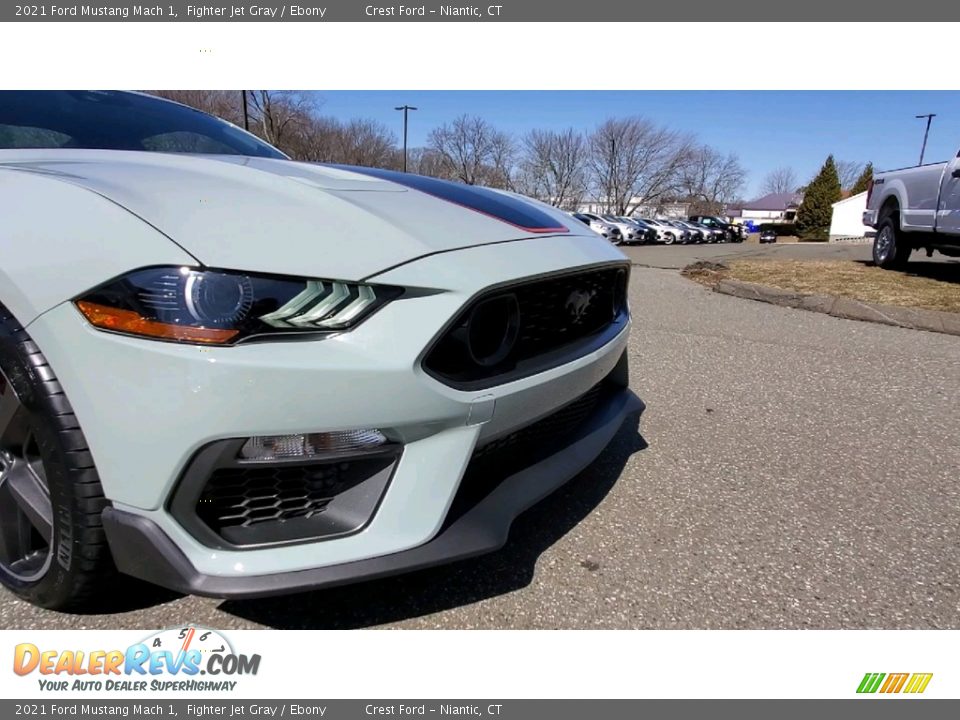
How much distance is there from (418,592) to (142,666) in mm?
728

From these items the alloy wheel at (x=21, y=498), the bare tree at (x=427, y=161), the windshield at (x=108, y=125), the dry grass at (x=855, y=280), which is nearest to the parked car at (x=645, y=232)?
the bare tree at (x=427, y=161)

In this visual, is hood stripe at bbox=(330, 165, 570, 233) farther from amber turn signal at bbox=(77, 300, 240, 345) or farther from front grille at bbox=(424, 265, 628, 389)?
amber turn signal at bbox=(77, 300, 240, 345)

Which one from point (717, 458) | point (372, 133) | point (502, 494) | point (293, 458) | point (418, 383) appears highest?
point (372, 133)

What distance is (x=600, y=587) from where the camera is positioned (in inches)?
65.3

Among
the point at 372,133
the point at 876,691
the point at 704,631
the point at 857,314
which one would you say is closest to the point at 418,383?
the point at 704,631

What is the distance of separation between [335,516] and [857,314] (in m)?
6.21

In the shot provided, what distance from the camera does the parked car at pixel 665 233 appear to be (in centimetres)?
3369

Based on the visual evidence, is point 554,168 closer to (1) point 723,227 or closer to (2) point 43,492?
(1) point 723,227

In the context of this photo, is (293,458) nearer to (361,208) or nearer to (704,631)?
(361,208)

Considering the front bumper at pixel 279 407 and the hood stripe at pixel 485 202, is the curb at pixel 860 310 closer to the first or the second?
the hood stripe at pixel 485 202

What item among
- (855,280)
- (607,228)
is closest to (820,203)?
(607,228)

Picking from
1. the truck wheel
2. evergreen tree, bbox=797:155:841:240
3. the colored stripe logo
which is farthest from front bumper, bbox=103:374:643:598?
→ evergreen tree, bbox=797:155:841:240

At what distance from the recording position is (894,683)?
4.80ft

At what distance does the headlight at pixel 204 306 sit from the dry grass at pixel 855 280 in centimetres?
672
